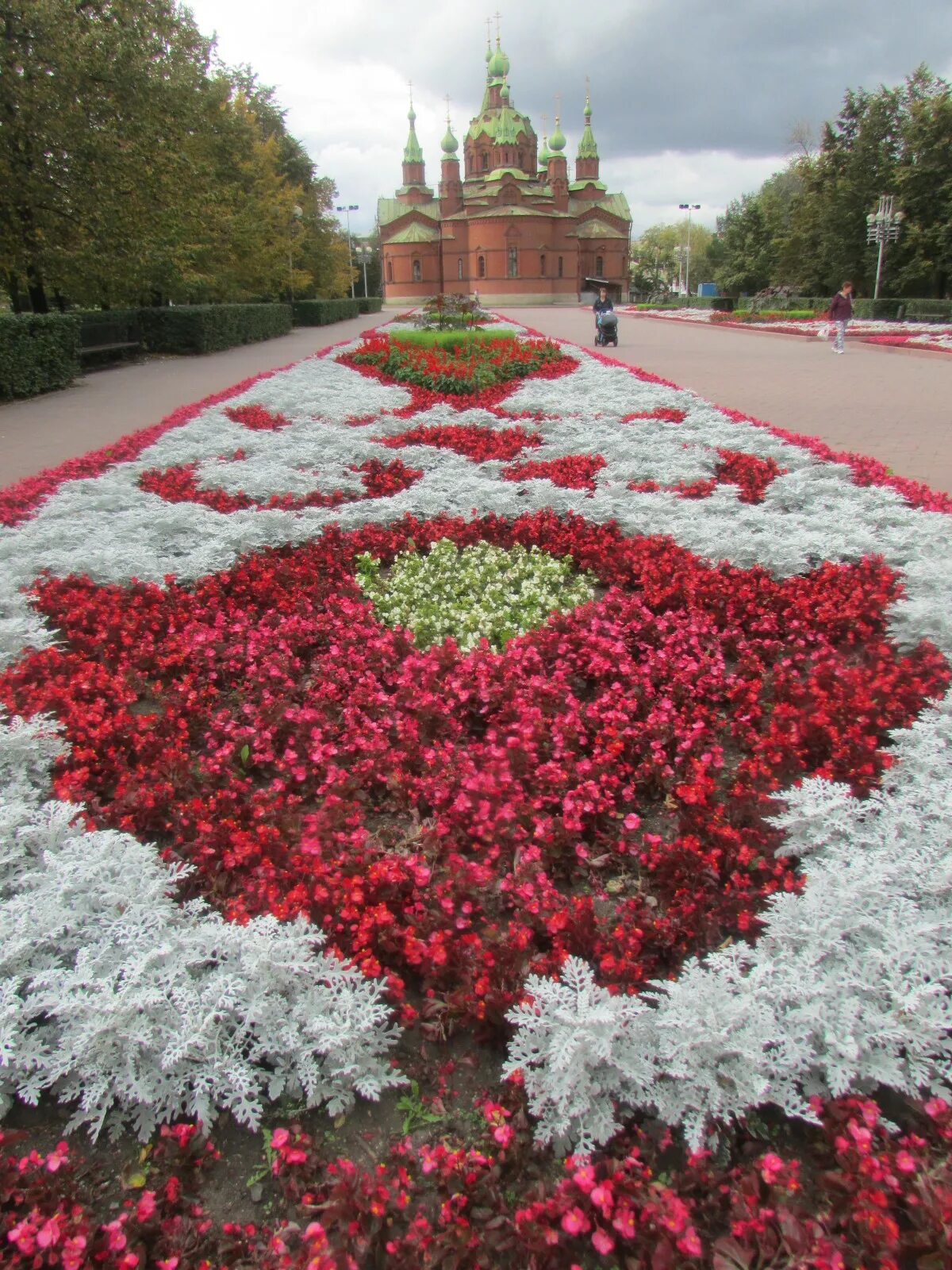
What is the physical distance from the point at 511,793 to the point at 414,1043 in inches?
33.8

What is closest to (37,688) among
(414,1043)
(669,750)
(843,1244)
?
(414,1043)

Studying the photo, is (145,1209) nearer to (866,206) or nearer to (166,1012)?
(166,1012)

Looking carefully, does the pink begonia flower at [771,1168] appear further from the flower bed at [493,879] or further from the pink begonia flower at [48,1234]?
the pink begonia flower at [48,1234]

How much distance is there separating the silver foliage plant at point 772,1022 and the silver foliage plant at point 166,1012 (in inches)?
16.0

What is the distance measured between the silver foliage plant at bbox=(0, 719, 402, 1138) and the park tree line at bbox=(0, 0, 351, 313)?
53.4 feet

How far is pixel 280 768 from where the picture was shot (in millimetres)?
2850

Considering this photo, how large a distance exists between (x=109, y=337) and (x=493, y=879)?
21614 mm

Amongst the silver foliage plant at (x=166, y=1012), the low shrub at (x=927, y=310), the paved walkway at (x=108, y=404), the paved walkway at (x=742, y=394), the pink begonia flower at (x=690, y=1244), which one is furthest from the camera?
the low shrub at (x=927, y=310)

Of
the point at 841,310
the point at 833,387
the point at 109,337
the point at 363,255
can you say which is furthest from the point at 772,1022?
the point at 363,255

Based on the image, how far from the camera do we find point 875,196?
37.3 m

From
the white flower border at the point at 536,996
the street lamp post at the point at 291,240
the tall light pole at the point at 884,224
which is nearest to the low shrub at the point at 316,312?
the street lamp post at the point at 291,240

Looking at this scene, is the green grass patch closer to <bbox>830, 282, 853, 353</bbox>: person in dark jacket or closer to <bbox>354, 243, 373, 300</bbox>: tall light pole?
<bbox>830, 282, 853, 353</bbox>: person in dark jacket

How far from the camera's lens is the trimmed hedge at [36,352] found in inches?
512

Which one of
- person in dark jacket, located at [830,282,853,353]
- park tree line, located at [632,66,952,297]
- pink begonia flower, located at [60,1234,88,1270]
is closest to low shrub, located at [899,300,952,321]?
park tree line, located at [632,66,952,297]
